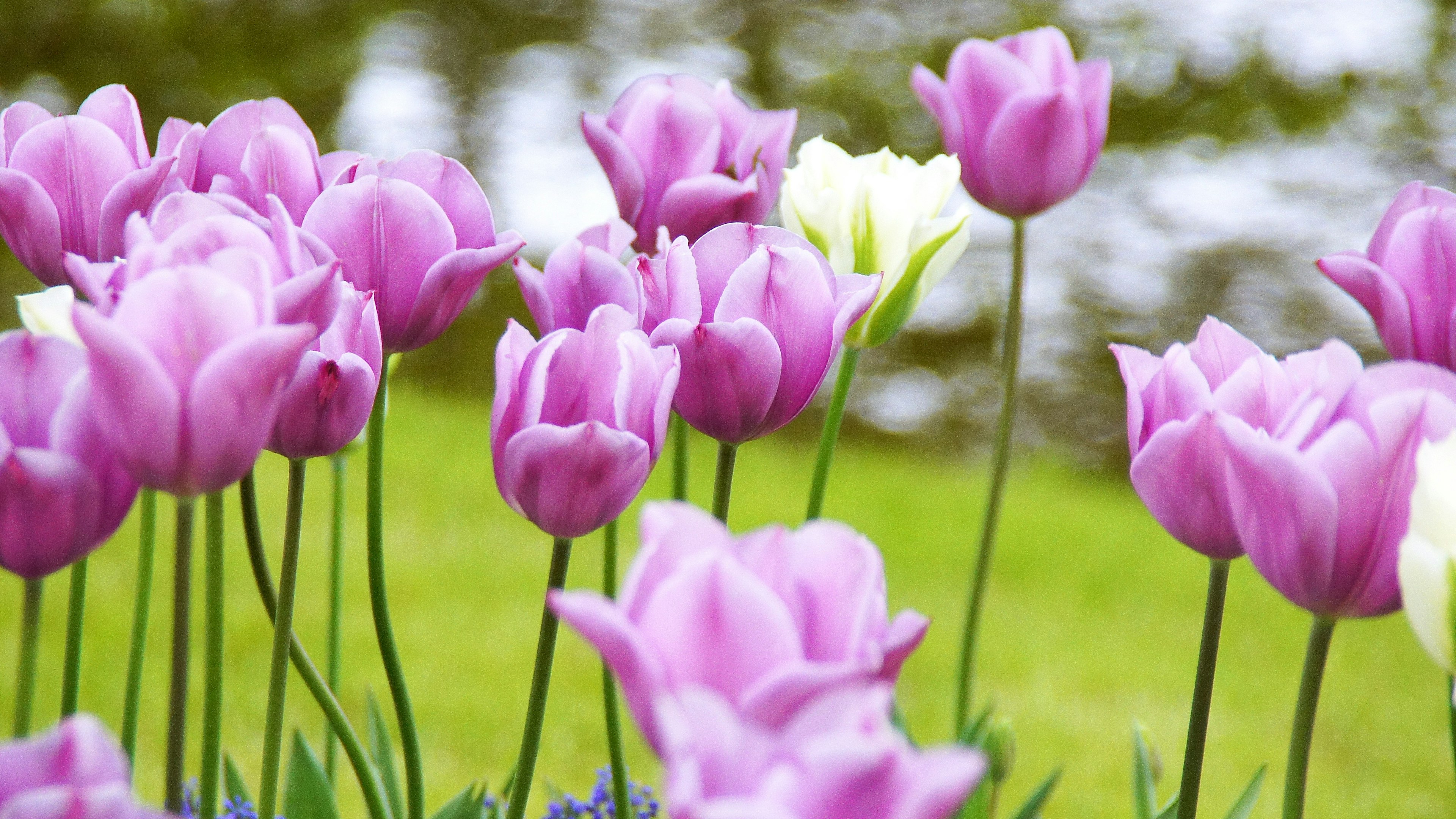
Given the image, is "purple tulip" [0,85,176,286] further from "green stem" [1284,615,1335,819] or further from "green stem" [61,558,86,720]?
"green stem" [1284,615,1335,819]

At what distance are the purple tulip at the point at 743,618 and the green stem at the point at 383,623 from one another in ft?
0.94

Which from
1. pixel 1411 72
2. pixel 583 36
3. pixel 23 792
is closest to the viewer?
pixel 23 792

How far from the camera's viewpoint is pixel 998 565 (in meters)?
3.55

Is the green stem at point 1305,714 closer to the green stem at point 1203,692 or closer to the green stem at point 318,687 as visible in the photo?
the green stem at point 1203,692

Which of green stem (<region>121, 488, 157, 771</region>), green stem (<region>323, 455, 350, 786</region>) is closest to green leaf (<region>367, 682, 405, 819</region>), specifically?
green stem (<region>323, 455, 350, 786</region>)

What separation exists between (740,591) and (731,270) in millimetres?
309

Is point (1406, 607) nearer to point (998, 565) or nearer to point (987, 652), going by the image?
point (987, 652)

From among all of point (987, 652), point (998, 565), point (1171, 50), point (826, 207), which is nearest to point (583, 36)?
point (1171, 50)

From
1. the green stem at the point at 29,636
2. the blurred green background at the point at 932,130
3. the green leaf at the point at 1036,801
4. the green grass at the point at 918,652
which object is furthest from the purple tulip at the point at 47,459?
the blurred green background at the point at 932,130

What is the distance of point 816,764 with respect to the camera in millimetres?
296

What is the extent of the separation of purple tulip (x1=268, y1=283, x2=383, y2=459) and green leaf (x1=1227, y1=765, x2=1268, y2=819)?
1.86ft

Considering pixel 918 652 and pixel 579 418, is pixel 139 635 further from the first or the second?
pixel 918 652

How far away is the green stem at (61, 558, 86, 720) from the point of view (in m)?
0.57

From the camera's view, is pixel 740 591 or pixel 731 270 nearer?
pixel 740 591
